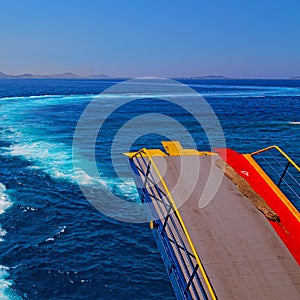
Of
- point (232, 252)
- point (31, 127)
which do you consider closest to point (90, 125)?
point (31, 127)

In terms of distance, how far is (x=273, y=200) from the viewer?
16.2 metres

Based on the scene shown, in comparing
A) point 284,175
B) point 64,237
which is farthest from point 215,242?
point 284,175

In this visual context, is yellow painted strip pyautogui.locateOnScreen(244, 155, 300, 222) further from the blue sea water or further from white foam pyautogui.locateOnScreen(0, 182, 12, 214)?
white foam pyautogui.locateOnScreen(0, 182, 12, 214)

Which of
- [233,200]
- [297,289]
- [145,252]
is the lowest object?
[145,252]

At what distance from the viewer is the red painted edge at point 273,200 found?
13.1 metres

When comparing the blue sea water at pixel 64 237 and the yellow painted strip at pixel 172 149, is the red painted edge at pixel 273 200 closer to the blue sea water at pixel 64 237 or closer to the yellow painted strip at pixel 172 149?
the yellow painted strip at pixel 172 149

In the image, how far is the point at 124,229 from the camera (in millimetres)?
20938

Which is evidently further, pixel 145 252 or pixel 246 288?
pixel 145 252

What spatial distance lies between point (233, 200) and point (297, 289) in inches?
215

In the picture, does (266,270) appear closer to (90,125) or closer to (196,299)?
(196,299)

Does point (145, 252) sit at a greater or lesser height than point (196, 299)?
lesser

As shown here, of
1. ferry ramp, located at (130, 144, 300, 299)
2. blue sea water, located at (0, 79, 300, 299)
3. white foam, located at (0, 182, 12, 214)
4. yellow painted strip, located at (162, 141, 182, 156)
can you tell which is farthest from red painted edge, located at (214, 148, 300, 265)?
white foam, located at (0, 182, 12, 214)

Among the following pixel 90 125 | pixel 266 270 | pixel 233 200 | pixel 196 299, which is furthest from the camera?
pixel 90 125

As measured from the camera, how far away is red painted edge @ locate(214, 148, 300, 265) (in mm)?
13063
